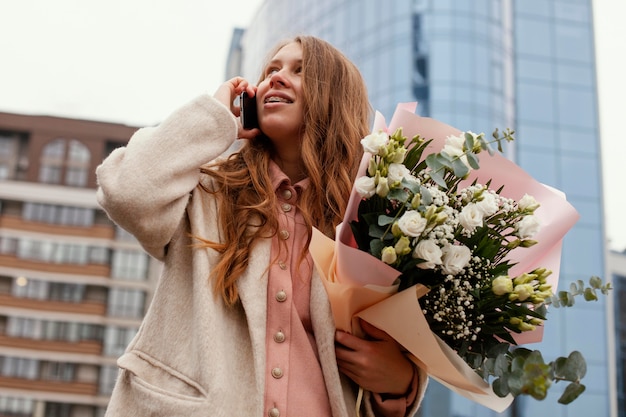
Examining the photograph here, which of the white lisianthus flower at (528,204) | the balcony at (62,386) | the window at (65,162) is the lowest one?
the white lisianthus flower at (528,204)

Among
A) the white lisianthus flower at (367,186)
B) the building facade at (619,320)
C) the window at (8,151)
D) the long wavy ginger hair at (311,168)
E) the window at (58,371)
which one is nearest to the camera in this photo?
the white lisianthus flower at (367,186)

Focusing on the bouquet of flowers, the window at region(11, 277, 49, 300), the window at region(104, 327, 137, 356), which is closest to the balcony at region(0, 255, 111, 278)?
the window at region(11, 277, 49, 300)

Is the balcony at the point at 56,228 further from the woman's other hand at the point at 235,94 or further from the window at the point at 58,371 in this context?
the woman's other hand at the point at 235,94

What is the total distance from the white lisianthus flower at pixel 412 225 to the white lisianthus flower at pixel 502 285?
0.22m

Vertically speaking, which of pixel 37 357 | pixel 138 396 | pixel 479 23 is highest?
pixel 479 23

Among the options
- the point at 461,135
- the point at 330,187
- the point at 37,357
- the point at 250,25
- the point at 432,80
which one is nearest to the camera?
the point at 461,135

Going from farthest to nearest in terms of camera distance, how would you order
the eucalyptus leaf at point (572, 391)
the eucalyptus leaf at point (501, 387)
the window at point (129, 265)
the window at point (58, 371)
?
the window at point (129, 265), the window at point (58, 371), the eucalyptus leaf at point (501, 387), the eucalyptus leaf at point (572, 391)

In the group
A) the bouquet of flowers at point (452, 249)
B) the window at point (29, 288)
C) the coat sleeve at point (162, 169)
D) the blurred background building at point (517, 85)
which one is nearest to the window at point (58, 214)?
the window at point (29, 288)

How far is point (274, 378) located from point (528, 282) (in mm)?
606

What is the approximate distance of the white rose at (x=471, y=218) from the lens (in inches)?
67.7

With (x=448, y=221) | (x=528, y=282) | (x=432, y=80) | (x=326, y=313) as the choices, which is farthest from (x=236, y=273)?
(x=432, y=80)

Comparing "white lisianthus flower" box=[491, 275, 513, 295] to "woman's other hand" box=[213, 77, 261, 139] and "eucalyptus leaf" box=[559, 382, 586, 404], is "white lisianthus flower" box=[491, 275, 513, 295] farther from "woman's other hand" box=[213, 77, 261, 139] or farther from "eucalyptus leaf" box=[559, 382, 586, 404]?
"woman's other hand" box=[213, 77, 261, 139]

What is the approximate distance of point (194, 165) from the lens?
1979 mm

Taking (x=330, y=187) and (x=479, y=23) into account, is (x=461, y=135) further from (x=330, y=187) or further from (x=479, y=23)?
(x=479, y=23)
